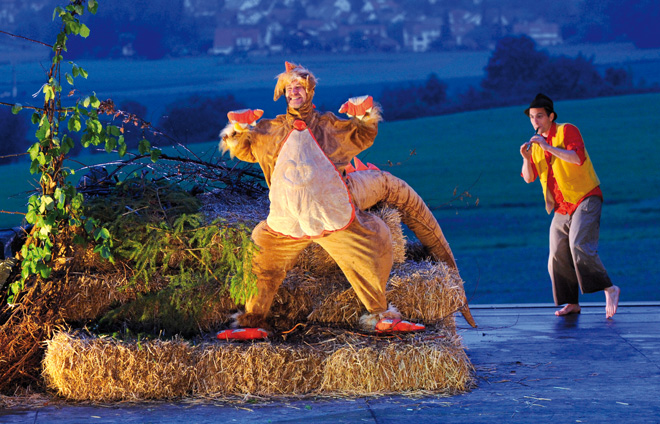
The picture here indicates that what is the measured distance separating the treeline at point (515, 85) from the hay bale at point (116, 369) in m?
→ 5.05

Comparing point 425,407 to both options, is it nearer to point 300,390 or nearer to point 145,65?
point 300,390

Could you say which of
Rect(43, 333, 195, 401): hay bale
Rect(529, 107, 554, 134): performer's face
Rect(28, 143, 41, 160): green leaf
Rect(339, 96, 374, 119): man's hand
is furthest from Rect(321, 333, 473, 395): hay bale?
Rect(529, 107, 554, 134): performer's face

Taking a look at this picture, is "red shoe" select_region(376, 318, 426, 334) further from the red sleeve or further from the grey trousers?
the red sleeve

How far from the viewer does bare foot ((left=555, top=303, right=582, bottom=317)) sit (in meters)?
4.95

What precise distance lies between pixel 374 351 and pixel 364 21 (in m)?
4.85

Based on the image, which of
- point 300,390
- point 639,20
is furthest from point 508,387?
point 639,20

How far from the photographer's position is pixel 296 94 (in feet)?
11.5

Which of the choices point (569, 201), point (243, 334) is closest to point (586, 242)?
point (569, 201)

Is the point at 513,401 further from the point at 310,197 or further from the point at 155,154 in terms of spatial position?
the point at 155,154

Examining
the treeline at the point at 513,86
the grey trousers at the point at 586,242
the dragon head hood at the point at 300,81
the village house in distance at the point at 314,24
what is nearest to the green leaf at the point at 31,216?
the dragon head hood at the point at 300,81

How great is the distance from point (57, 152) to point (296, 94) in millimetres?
1022

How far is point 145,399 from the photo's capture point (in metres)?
3.36

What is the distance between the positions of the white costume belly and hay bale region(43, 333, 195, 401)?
2.27 ft

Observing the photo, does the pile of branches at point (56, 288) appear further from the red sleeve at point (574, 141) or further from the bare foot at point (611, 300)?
the bare foot at point (611, 300)
